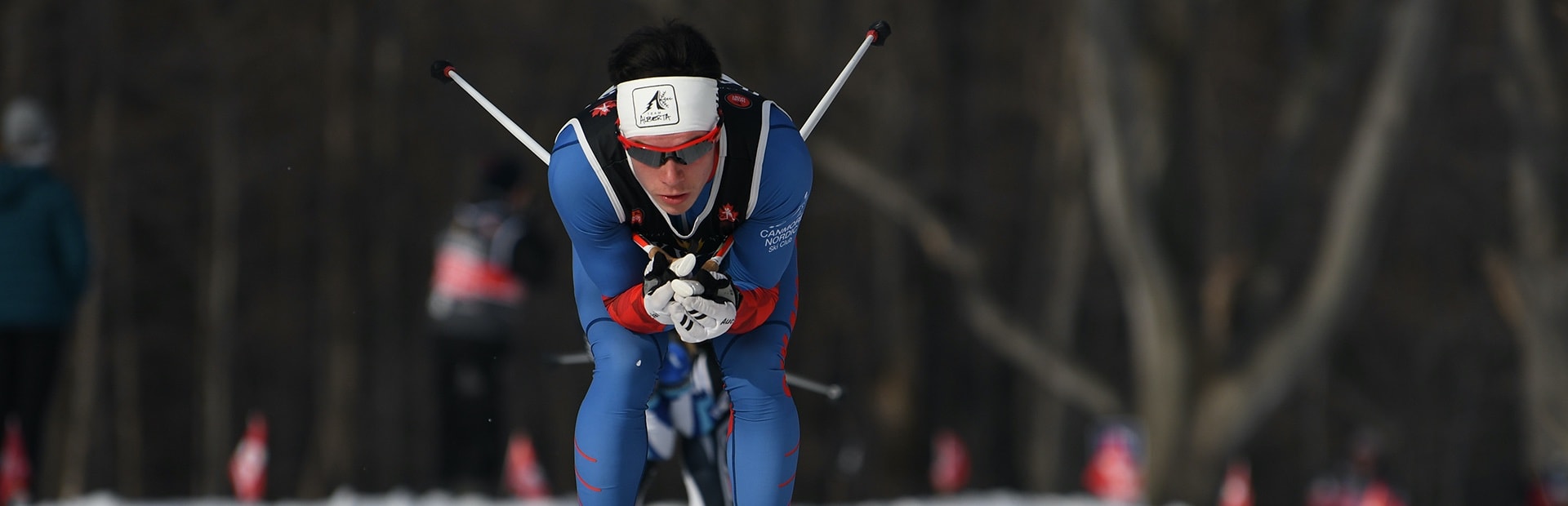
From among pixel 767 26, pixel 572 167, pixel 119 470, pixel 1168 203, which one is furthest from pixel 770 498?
pixel 119 470

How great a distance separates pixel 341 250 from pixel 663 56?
16.4m

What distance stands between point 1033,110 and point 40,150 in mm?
19877

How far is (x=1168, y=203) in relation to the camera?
1168 cm

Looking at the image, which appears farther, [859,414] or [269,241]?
[859,414]

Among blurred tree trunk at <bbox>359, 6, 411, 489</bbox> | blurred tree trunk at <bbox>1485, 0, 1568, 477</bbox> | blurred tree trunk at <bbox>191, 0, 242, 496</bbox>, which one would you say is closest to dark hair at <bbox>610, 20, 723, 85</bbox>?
blurred tree trunk at <bbox>1485, 0, 1568, 477</bbox>

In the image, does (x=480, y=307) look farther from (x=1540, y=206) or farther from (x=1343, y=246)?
(x=1540, y=206)

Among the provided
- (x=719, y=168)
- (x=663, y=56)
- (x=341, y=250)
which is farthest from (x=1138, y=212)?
(x=341, y=250)

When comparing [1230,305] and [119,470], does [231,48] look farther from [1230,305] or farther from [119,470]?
[1230,305]

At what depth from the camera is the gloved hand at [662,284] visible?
448cm

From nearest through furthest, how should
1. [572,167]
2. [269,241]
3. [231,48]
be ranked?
1. [572,167]
2. [231,48]
3. [269,241]

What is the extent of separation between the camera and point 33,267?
7.57 metres

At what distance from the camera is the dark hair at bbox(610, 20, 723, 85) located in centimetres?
454

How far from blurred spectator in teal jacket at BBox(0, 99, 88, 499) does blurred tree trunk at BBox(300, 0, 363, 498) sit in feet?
29.5

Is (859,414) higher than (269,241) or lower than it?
lower
